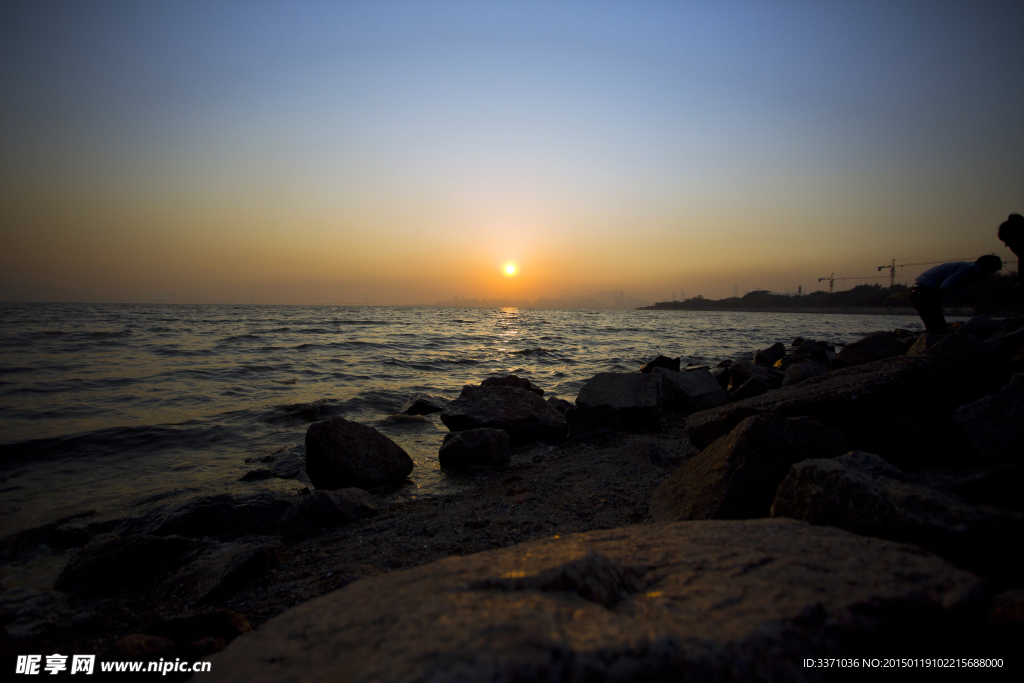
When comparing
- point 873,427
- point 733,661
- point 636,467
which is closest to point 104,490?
point 636,467

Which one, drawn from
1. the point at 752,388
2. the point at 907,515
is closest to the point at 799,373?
the point at 752,388

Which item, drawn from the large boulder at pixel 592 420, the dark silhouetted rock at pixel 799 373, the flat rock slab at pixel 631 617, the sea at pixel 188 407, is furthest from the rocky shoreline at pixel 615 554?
the dark silhouetted rock at pixel 799 373

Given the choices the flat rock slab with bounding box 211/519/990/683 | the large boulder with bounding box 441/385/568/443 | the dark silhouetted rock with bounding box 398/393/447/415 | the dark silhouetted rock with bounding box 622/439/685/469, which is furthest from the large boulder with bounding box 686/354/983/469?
the dark silhouetted rock with bounding box 398/393/447/415

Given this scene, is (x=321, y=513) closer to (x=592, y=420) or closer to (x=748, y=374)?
(x=592, y=420)

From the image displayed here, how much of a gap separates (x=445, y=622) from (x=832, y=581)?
1.10 meters

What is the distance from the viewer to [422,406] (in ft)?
24.0

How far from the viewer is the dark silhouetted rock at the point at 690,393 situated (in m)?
7.18

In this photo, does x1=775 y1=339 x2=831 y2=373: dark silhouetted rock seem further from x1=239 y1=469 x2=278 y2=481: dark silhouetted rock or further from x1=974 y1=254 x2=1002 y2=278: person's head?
x1=239 y1=469 x2=278 y2=481: dark silhouetted rock

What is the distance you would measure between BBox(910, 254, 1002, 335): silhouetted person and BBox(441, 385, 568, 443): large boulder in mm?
5553

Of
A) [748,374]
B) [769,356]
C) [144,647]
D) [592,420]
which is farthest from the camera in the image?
[769,356]

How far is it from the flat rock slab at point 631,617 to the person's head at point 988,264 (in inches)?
281

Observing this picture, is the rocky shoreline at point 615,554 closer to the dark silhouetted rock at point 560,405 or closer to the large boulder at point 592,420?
the large boulder at point 592,420

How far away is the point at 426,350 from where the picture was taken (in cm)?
1598

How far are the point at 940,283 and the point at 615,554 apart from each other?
785 cm
